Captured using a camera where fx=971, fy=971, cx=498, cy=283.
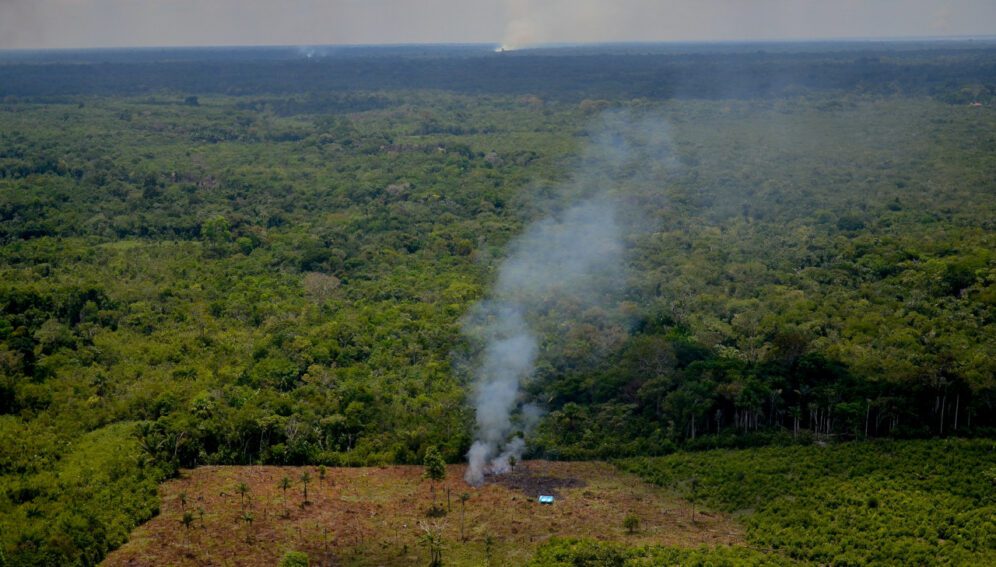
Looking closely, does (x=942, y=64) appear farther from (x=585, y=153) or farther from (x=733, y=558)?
(x=733, y=558)

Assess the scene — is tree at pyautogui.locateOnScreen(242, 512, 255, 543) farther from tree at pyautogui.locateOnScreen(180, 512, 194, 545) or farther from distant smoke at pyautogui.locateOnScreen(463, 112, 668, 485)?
distant smoke at pyautogui.locateOnScreen(463, 112, 668, 485)

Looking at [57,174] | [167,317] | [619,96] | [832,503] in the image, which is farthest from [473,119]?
[832,503]

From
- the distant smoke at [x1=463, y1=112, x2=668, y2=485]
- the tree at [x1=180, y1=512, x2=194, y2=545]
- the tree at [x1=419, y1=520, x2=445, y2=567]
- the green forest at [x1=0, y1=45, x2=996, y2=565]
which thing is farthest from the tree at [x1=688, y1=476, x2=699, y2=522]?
the tree at [x1=180, y1=512, x2=194, y2=545]

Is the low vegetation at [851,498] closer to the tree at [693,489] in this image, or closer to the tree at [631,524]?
the tree at [693,489]

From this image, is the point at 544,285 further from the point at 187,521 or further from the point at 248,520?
the point at 187,521

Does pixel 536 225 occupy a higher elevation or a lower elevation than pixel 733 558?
higher

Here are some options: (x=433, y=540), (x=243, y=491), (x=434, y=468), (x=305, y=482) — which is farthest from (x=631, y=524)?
(x=243, y=491)
